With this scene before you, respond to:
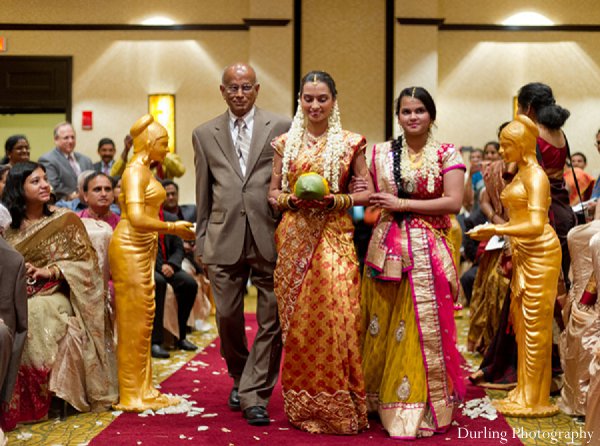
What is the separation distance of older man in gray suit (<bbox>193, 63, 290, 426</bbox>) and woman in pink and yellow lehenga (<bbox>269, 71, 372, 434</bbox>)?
0.21 metres

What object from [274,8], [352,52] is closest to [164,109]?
[274,8]

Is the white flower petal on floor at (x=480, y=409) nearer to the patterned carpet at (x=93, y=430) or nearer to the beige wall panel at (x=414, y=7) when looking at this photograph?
the patterned carpet at (x=93, y=430)

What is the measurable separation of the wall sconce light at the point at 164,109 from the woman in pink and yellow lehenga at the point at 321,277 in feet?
22.8

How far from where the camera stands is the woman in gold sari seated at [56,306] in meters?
4.40

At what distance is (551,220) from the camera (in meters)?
5.06

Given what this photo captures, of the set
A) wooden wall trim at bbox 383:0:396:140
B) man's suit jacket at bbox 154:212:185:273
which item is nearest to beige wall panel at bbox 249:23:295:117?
wooden wall trim at bbox 383:0:396:140

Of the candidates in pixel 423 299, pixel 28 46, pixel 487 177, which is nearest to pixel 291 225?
pixel 423 299

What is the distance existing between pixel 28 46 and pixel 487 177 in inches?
292

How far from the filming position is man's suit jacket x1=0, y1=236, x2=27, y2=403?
3400mm

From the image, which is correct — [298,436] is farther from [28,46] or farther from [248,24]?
[28,46]

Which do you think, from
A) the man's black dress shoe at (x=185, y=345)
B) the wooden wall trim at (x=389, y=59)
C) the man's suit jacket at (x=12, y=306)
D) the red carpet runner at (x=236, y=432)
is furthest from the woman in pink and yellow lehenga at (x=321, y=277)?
the wooden wall trim at (x=389, y=59)

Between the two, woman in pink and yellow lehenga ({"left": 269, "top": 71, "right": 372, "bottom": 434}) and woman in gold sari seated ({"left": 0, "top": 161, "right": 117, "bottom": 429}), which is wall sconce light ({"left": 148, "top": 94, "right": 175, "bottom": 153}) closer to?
woman in gold sari seated ({"left": 0, "top": 161, "right": 117, "bottom": 429})

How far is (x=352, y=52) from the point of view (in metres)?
10.8

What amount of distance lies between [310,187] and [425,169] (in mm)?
673
